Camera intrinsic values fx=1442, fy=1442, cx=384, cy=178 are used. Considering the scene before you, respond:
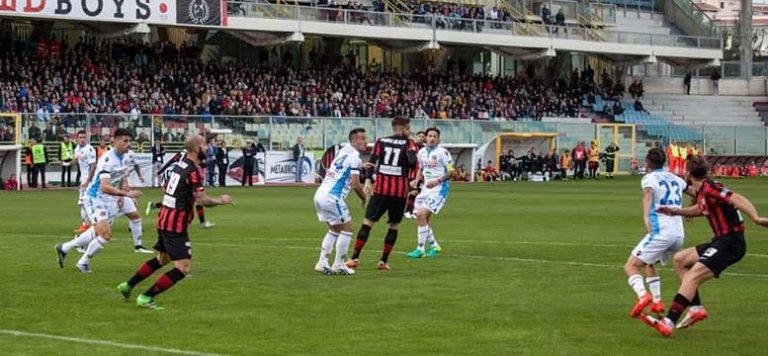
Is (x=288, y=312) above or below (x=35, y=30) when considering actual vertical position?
below

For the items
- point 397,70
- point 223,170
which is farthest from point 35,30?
point 397,70

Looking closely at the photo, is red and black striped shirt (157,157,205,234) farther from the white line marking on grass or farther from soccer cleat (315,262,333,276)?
soccer cleat (315,262,333,276)

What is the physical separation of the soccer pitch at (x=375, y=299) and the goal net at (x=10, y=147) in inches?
834

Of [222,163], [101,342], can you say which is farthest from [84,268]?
[222,163]

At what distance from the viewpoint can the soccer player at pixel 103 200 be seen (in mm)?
19672

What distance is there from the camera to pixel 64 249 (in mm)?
20344

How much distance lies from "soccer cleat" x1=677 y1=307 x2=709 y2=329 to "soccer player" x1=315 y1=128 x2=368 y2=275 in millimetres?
6453

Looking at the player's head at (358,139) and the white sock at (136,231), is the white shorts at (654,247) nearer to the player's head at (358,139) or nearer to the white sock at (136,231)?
the player's head at (358,139)

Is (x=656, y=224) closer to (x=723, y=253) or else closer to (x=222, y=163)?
(x=723, y=253)

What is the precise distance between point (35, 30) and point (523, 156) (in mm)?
22107

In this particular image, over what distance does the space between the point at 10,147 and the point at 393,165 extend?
32.0m

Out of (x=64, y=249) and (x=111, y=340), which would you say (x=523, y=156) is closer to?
(x=64, y=249)

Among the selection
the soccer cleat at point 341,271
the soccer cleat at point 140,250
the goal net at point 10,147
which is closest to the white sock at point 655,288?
the soccer cleat at point 341,271

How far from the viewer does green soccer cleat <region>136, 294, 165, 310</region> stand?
15477 mm
